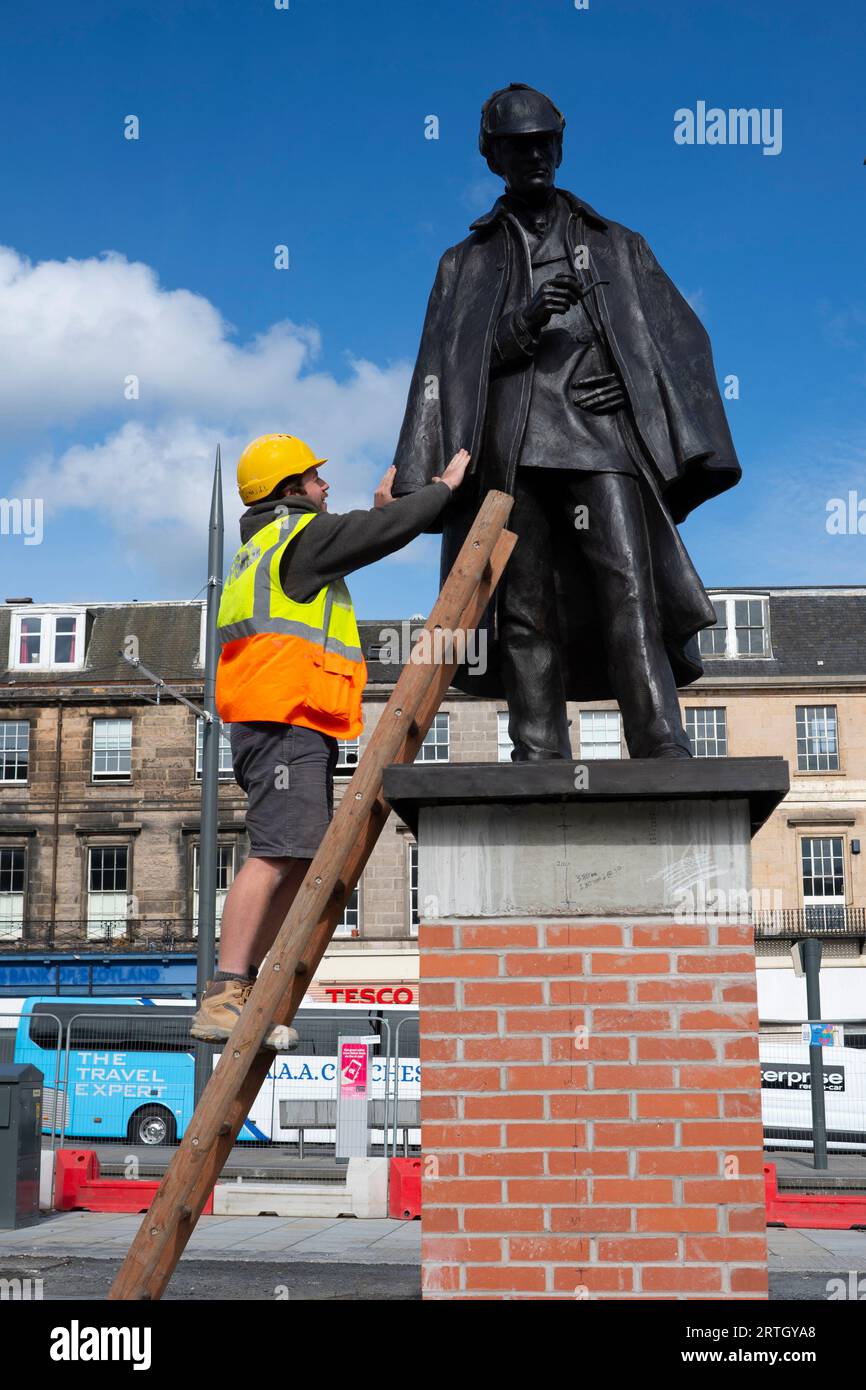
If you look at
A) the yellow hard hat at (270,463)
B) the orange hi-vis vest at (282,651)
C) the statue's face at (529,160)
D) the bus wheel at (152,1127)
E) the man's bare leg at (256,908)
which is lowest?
the bus wheel at (152,1127)

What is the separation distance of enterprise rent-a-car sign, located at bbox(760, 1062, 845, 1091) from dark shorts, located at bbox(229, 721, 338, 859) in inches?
648

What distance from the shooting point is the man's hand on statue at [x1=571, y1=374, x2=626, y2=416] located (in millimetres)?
5207

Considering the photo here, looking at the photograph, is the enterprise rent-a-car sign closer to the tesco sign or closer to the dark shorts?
the dark shorts

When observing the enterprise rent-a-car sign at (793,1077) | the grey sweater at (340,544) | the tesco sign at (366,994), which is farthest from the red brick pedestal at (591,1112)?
the tesco sign at (366,994)

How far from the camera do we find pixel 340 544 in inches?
182

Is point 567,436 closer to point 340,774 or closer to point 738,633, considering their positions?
point 340,774

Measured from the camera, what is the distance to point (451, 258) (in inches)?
224

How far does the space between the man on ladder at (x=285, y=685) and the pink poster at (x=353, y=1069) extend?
12.3 m

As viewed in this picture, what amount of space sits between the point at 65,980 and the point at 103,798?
193 inches

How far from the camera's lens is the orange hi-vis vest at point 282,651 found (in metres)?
4.50

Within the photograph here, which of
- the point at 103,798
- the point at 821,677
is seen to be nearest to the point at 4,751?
the point at 103,798

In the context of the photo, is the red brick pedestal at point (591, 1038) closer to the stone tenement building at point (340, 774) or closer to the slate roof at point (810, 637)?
the stone tenement building at point (340, 774)

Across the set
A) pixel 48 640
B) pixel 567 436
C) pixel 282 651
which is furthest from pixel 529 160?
pixel 48 640

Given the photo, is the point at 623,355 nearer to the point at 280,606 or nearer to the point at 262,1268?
the point at 280,606
